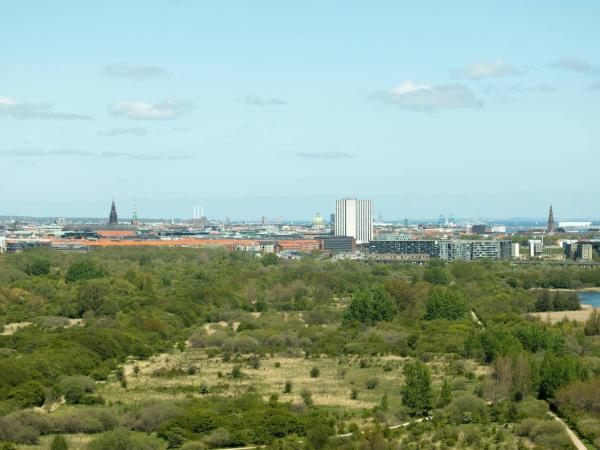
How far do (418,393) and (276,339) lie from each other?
20446 mm

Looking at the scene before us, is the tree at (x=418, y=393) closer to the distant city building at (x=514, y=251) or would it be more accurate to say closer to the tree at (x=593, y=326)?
the tree at (x=593, y=326)

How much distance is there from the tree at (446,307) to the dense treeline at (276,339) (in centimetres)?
8

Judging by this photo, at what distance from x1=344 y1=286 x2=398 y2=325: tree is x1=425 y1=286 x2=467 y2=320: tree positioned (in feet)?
7.75

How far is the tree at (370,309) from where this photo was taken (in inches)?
2601

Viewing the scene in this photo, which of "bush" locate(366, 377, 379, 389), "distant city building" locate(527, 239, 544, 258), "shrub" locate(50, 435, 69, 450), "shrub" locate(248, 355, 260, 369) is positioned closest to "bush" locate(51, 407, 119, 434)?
"shrub" locate(50, 435, 69, 450)

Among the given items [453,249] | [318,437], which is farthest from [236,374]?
[453,249]

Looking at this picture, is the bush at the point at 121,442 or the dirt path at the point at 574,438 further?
the dirt path at the point at 574,438

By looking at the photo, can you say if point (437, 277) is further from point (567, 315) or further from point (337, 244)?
point (337, 244)

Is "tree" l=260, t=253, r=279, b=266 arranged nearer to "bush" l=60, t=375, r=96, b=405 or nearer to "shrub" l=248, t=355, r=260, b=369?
"shrub" l=248, t=355, r=260, b=369

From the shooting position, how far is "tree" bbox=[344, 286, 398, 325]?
66062 millimetres

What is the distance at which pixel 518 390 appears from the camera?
39000 mm

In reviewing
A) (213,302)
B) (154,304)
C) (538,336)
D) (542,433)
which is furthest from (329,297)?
(542,433)

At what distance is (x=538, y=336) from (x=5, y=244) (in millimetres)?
116646

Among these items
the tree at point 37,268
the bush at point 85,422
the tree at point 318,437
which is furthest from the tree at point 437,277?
the tree at point 318,437
